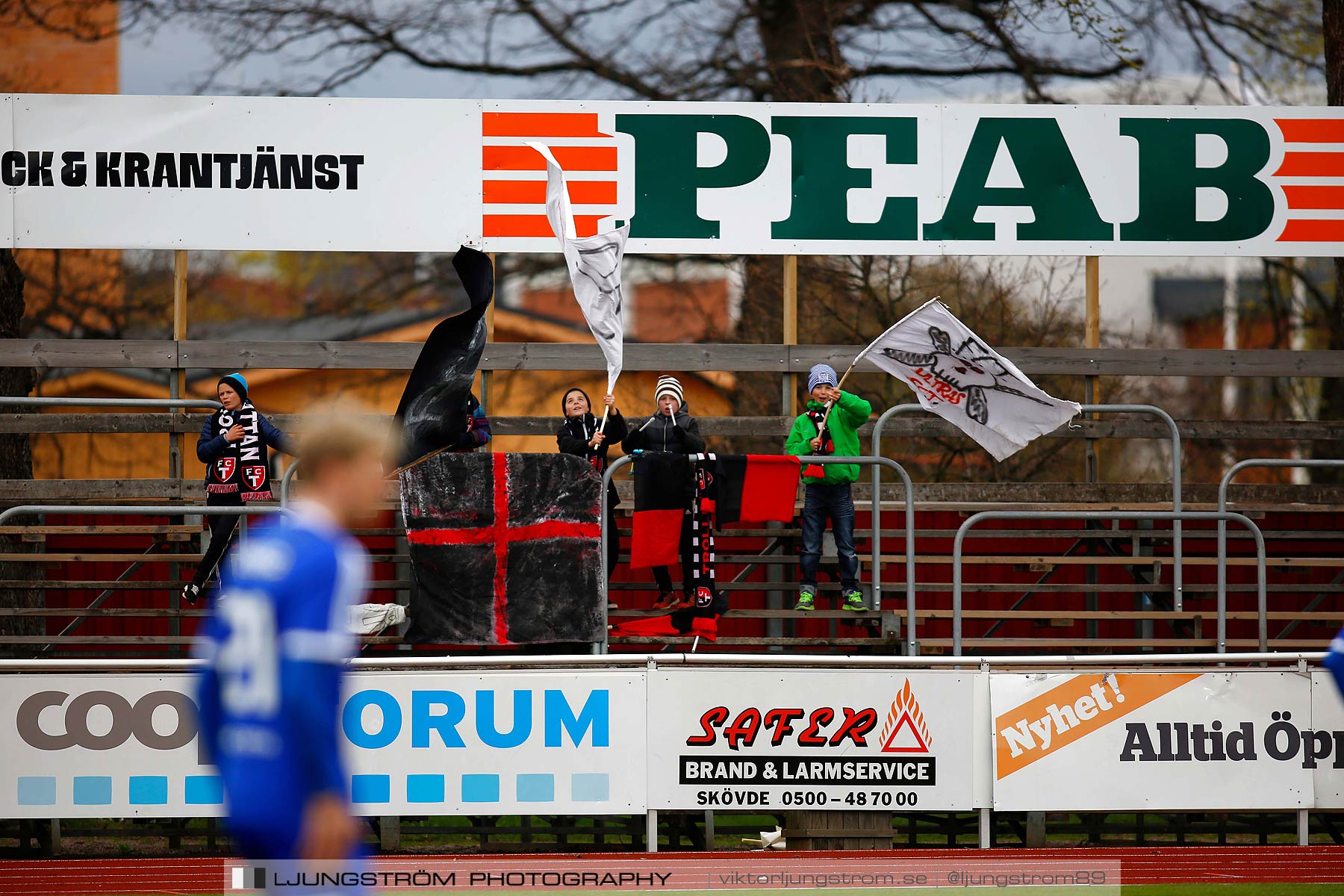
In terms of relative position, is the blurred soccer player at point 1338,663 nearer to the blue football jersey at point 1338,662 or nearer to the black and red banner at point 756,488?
the blue football jersey at point 1338,662

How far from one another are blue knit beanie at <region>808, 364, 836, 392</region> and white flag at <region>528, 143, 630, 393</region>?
146cm

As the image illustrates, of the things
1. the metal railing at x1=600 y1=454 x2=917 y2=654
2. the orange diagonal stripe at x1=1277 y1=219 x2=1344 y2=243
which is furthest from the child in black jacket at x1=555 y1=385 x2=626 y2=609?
the orange diagonal stripe at x1=1277 y1=219 x2=1344 y2=243

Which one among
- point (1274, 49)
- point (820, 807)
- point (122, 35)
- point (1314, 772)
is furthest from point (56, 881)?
point (1274, 49)

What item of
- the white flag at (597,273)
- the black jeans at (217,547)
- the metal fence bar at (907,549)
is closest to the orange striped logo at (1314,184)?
the metal fence bar at (907,549)

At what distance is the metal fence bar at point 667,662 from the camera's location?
915 centimetres

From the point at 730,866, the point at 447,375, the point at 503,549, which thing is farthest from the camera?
the point at 447,375

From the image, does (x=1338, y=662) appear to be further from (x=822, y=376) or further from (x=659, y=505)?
(x=822, y=376)

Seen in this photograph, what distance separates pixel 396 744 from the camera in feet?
30.2

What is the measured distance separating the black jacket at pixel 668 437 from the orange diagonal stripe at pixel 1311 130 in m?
6.52

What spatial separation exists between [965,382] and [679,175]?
336 centimetres

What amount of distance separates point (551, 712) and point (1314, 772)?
513 cm

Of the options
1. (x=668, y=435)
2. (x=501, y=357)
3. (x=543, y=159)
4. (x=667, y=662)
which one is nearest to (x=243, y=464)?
(x=501, y=357)

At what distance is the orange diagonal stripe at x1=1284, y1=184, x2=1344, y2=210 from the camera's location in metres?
12.8

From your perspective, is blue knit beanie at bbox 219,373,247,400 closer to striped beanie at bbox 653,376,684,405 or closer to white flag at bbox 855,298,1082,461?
striped beanie at bbox 653,376,684,405
